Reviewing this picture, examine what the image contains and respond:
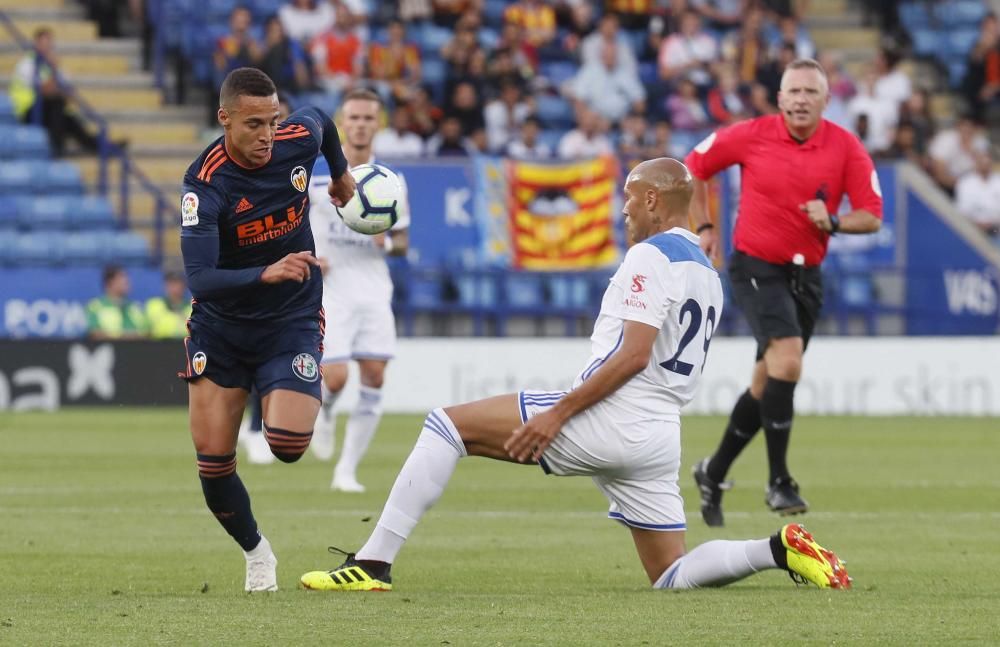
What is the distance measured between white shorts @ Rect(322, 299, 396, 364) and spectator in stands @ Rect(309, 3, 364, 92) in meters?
11.1

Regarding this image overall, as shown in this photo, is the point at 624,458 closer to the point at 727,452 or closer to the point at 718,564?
the point at 718,564

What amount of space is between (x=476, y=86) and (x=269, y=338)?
629 inches

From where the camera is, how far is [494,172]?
71.5ft

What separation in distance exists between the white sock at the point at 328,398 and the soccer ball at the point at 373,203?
3603 millimetres

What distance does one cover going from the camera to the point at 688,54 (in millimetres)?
24609

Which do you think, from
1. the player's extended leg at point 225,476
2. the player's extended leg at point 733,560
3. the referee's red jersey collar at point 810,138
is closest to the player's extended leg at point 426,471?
the player's extended leg at point 225,476

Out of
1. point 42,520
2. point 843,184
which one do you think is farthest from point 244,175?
point 843,184

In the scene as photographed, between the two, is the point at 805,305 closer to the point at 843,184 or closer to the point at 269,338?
the point at 843,184

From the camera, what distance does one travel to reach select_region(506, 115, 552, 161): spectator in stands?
72.2 ft

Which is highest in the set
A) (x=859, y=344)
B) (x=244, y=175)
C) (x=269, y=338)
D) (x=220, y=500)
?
(x=244, y=175)

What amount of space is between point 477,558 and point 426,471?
63.2 inches

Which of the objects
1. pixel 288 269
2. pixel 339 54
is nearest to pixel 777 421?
pixel 288 269

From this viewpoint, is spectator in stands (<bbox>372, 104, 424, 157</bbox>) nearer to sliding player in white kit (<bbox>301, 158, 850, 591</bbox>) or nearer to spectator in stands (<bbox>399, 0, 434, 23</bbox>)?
spectator in stands (<bbox>399, 0, 434, 23</bbox>)

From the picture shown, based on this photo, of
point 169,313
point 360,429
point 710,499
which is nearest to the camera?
point 710,499
